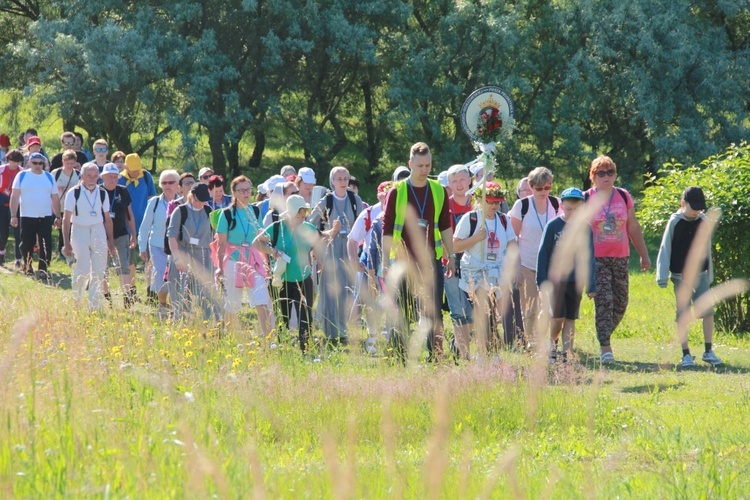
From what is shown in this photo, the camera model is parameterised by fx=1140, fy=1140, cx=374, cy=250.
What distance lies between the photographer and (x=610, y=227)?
11344mm

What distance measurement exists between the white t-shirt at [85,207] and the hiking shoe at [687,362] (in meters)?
7.16

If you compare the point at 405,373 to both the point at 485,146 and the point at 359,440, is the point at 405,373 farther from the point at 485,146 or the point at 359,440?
the point at 485,146

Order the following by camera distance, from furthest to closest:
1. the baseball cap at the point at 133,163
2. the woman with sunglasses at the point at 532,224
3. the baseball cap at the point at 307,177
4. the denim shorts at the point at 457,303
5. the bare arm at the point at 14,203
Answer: the bare arm at the point at 14,203 < the baseball cap at the point at 133,163 < the baseball cap at the point at 307,177 < the woman with sunglasses at the point at 532,224 < the denim shorts at the point at 457,303

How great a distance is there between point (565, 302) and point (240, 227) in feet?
11.3

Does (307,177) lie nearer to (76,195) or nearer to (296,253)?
(296,253)

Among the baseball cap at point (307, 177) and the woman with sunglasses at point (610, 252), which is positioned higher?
the baseball cap at point (307, 177)

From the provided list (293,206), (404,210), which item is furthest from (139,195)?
(404,210)

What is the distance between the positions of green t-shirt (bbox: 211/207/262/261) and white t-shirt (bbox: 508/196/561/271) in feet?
8.89

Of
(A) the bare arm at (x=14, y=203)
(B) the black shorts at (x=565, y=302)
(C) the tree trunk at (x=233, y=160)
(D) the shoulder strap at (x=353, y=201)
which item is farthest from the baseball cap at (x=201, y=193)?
(C) the tree trunk at (x=233, y=160)

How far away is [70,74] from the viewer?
74.4ft

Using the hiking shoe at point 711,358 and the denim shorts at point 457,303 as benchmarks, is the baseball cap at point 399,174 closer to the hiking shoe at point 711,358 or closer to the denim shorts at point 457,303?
the denim shorts at point 457,303

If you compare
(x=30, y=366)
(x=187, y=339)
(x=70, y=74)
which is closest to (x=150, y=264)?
(x=187, y=339)

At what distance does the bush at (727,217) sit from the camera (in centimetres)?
1293

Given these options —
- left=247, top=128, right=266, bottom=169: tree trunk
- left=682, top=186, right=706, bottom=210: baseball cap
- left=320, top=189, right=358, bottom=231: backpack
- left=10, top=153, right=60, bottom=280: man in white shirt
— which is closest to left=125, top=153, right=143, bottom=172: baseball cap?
left=10, top=153, right=60, bottom=280: man in white shirt
